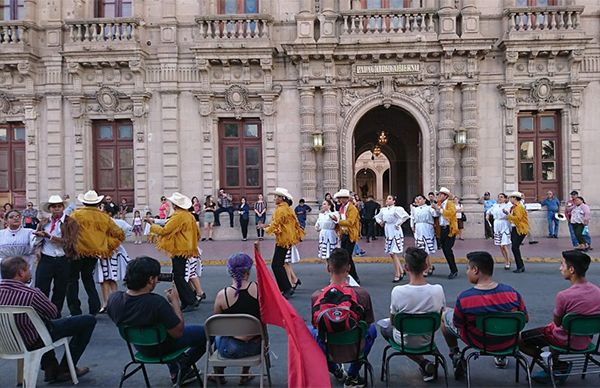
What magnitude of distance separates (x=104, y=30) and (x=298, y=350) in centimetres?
1736

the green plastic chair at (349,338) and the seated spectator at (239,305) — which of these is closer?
the green plastic chair at (349,338)

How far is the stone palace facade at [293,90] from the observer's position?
1795cm

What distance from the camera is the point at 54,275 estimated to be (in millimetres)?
7484

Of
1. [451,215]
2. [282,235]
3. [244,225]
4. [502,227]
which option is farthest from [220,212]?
[502,227]

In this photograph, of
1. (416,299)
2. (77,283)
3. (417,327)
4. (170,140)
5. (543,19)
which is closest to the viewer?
(417,327)

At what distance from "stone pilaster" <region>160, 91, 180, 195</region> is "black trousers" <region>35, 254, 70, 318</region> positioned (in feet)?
36.7

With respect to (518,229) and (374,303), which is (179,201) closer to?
(374,303)

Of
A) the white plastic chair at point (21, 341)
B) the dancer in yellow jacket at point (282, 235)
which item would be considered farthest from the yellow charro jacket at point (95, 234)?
the white plastic chair at point (21, 341)

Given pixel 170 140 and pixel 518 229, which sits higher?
pixel 170 140

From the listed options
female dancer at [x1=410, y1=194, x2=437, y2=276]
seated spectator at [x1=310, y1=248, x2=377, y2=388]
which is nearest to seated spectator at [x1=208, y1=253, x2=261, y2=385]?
seated spectator at [x1=310, y1=248, x2=377, y2=388]

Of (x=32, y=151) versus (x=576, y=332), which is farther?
(x=32, y=151)

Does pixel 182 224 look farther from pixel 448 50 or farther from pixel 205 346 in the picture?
pixel 448 50

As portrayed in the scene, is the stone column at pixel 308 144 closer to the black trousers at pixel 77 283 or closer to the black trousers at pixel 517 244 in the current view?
the black trousers at pixel 517 244

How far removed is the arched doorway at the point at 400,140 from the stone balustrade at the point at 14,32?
13687mm
